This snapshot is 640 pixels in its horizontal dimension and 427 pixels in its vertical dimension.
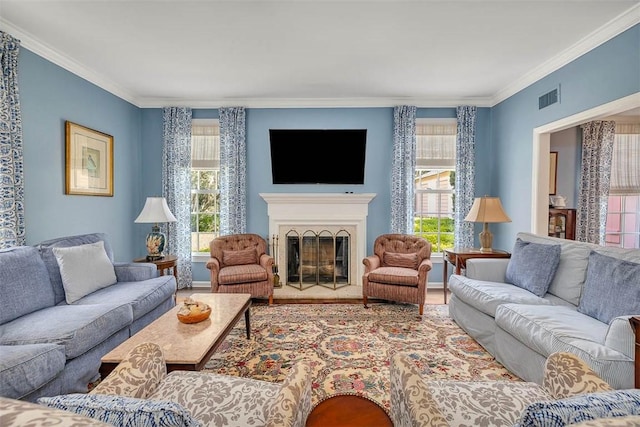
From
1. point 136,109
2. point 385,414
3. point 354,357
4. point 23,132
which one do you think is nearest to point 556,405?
point 385,414

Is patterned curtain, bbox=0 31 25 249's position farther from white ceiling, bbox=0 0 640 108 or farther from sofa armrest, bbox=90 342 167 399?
sofa armrest, bbox=90 342 167 399

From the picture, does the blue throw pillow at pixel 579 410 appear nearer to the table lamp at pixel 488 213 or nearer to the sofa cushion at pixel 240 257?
the table lamp at pixel 488 213

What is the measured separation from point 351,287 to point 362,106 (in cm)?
272

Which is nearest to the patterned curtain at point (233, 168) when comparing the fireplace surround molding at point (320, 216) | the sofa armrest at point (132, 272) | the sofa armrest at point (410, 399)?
the fireplace surround molding at point (320, 216)

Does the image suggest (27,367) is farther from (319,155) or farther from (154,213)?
(319,155)

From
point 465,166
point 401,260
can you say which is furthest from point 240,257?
point 465,166

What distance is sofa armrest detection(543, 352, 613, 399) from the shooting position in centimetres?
115

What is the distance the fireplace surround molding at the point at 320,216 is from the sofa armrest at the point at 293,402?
132 inches

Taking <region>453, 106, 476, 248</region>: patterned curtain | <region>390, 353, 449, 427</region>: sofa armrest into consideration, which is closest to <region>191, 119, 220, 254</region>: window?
<region>453, 106, 476, 248</region>: patterned curtain

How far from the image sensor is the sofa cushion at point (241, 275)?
3.66 metres

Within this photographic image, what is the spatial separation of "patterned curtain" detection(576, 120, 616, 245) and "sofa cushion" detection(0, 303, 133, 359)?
18.8 feet

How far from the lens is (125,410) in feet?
A: 2.31

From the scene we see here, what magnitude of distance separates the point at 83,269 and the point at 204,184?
242cm

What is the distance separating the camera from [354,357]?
2590 millimetres
